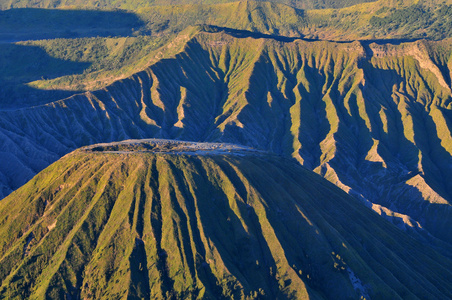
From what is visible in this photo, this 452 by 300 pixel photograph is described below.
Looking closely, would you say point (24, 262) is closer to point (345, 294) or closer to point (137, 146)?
point (137, 146)

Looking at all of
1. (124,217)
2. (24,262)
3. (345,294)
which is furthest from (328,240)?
(24,262)

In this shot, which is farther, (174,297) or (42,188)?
(42,188)

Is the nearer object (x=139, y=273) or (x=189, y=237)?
(x=139, y=273)

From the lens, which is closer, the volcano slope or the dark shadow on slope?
the dark shadow on slope

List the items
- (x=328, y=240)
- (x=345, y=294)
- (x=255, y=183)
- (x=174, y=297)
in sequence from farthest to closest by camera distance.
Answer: (x=255, y=183) < (x=328, y=240) < (x=345, y=294) < (x=174, y=297)

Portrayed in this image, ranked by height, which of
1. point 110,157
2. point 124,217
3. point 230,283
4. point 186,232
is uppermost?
point 110,157

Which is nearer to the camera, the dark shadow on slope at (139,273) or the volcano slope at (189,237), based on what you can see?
the dark shadow on slope at (139,273)

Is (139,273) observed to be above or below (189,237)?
above

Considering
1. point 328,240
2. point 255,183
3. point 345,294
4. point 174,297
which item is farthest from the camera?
point 255,183
